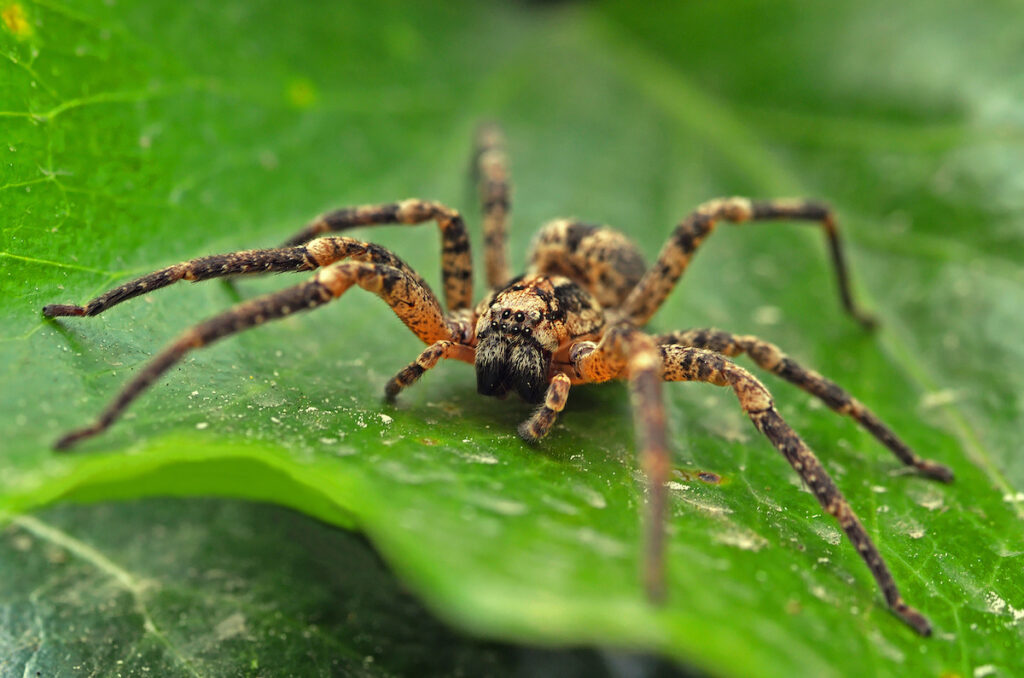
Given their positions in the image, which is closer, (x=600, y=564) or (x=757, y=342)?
(x=600, y=564)

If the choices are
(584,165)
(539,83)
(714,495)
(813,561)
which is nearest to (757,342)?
(714,495)

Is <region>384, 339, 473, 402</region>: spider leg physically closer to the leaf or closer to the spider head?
the spider head

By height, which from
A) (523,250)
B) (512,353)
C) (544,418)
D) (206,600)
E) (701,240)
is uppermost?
(701,240)

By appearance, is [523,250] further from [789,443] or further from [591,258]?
[789,443]

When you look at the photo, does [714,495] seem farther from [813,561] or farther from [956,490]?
[956,490]

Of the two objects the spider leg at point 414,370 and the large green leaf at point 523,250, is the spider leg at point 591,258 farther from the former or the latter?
the spider leg at point 414,370

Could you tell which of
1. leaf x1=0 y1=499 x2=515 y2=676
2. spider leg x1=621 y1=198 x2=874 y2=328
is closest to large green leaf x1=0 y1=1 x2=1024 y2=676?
spider leg x1=621 y1=198 x2=874 y2=328

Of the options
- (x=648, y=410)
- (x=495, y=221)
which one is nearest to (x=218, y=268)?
(x=648, y=410)
